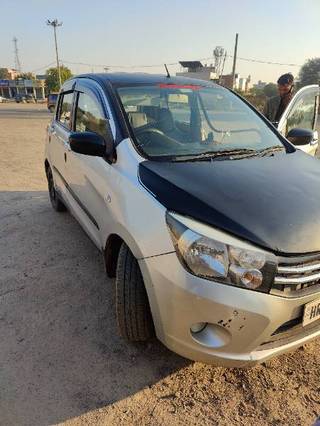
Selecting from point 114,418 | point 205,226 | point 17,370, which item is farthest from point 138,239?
point 17,370

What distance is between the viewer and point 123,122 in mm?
2723

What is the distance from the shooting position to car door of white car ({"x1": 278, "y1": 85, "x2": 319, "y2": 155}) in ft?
13.9

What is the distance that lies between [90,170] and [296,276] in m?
1.80

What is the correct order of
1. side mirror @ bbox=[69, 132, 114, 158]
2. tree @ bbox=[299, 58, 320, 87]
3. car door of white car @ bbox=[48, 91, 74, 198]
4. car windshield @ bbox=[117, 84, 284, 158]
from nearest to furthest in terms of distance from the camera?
side mirror @ bbox=[69, 132, 114, 158]
car windshield @ bbox=[117, 84, 284, 158]
car door of white car @ bbox=[48, 91, 74, 198]
tree @ bbox=[299, 58, 320, 87]

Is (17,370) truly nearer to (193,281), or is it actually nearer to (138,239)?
(138,239)

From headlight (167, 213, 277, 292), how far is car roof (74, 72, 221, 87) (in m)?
1.87

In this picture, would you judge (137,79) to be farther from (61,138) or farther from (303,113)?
(303,113)

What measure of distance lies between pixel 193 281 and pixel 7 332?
5.36 ft

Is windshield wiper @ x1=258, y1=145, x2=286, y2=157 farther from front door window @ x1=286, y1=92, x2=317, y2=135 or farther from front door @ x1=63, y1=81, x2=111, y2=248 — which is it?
front door window @ x1=286, y1=92, x2=317, y2=135

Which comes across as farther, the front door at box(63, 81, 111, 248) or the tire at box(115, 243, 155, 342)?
the front door at box(63, 81, 111, 248)

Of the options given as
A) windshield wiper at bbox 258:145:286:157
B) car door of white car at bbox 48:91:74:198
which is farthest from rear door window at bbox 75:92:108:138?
windshield wiper at bbox 258:145:286:157

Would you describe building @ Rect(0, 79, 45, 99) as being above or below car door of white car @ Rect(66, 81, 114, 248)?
below

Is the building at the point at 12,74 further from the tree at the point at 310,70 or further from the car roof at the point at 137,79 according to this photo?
the car roof at the point at 137,79

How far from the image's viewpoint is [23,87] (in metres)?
91.4
